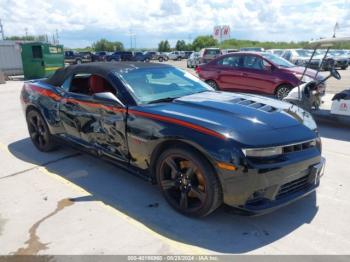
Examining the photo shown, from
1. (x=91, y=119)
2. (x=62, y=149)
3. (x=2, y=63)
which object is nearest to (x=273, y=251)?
(x=91, y=119)

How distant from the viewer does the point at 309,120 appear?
3645 millimetres

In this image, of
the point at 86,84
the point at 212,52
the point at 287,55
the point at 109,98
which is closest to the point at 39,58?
the point at 212,52

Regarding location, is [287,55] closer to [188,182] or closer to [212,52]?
[212,52]

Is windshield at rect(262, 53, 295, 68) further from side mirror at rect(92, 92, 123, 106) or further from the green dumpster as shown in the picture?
the green dumpster

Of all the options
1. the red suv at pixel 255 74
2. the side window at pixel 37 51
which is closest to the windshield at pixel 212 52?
the side window at pixel 37 51

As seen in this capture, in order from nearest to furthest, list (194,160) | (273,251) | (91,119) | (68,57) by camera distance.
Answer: (273,251) < (194,160) < (91,119) < (68,57)

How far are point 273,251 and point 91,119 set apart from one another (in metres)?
2.63

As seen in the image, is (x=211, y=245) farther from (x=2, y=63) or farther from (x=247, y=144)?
(x=2, y=63)

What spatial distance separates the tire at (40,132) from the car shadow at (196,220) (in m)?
1.04

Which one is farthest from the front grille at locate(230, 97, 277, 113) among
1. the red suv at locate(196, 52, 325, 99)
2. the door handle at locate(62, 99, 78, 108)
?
the red suv at locate(196, 52, 325, 99)

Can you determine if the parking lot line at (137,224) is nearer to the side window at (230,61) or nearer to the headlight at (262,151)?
the headlight at (262,151)

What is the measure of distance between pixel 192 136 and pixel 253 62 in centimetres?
745

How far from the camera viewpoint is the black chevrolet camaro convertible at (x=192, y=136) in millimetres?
2871

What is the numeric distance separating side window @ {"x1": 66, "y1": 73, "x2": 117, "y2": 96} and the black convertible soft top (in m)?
0.08
